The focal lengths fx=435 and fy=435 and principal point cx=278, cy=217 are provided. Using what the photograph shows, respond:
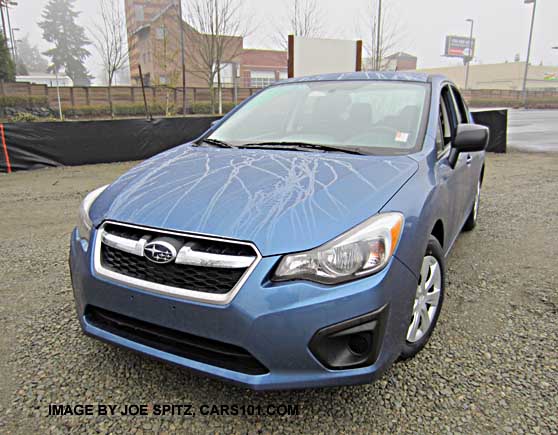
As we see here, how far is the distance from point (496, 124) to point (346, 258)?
11.7m

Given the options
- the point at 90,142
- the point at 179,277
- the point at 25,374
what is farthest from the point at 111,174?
the point at 179,277

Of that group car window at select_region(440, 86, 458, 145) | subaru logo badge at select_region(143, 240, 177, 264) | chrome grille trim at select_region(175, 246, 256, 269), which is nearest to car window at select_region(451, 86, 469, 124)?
car window at select_region(440, 86, 458, 145)

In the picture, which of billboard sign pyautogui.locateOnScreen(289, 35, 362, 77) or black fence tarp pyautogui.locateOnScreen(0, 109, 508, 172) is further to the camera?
billboard sign pyautogui.locateOnScreen(289, 35, 362, 77)

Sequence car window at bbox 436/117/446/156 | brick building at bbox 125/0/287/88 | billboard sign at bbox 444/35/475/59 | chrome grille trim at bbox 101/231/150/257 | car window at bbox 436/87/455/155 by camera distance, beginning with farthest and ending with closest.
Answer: billboard sign at bbox 444/35/475/59, brick building at bbox 125/0/287/88, car window at bbox 436/87/455/155, car window at bbox 436/117/446/156, chrome grille trim at bbox 101/231/150/257

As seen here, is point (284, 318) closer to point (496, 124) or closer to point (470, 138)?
point (470, 138)

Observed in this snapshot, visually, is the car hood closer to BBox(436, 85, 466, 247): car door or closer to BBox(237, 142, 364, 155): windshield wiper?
BBox(237, 142, 364, 155): windshield wiper

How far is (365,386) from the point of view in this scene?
2191 mm

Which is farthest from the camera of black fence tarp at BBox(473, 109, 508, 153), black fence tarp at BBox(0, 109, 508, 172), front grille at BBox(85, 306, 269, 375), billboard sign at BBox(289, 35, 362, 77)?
billboard sign at BBox(289, 35, 362, 77)

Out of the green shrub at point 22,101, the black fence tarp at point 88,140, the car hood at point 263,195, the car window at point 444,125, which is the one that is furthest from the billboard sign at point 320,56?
the green shrub at point 22,101

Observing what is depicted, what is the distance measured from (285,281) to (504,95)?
6101 centimetres

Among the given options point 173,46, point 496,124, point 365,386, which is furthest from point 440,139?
point 173,46

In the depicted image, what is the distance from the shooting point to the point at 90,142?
9.85 m

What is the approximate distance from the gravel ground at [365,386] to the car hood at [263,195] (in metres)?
0.85

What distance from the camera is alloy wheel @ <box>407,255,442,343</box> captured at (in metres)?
2.28
